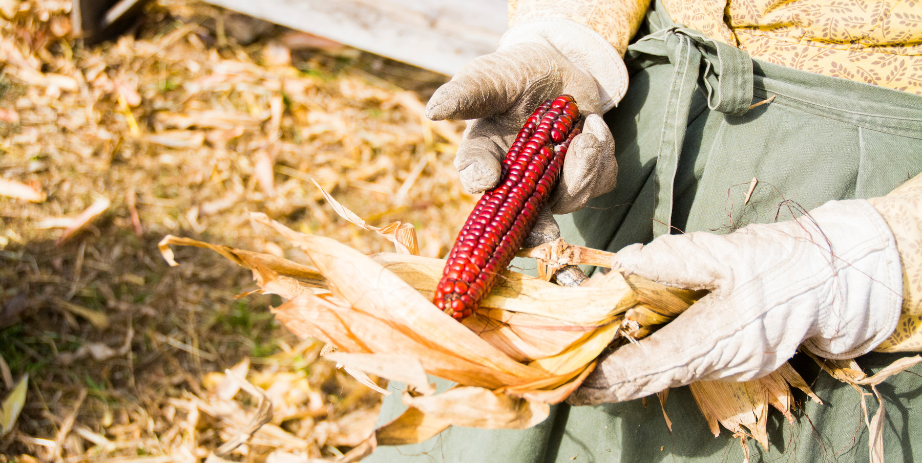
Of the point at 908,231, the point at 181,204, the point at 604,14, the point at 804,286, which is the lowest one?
the point at 181,204

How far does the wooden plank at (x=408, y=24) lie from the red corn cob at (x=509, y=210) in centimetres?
213

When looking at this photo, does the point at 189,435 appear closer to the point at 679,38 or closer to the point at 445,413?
the point at 445,413

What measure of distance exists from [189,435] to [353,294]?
82.8 inches

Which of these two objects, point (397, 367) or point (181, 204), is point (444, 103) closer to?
point (397, 367)

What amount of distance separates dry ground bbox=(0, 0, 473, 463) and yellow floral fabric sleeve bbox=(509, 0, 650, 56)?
6.83ft

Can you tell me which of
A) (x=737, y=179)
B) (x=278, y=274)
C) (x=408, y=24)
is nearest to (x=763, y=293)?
(x=737, y=179)

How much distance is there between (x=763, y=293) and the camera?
1.03 meters

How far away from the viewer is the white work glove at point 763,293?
3.36 feet

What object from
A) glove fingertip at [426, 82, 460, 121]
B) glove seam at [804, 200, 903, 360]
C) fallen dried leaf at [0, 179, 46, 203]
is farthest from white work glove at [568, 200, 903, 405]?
fallen dried leaf at [0, 179, 46, 203]

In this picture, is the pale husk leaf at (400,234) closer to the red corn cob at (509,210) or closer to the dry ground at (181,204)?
the red corn cob at (509,210)

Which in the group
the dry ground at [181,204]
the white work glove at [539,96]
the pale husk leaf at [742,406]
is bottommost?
the dry ground at [181,204]

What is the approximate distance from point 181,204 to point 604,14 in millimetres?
2990

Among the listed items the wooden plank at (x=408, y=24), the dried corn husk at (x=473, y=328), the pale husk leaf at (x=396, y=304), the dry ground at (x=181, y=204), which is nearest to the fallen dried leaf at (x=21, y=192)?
the dry ground at (x=181, y=204)

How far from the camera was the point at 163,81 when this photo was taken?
3.90 metres
